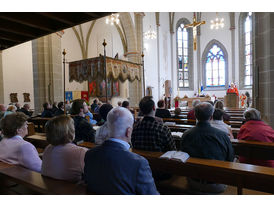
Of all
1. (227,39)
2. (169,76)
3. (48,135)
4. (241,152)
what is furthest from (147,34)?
(48,135)

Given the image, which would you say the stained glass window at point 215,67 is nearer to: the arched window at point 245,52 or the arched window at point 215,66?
the arched window at point 215,66

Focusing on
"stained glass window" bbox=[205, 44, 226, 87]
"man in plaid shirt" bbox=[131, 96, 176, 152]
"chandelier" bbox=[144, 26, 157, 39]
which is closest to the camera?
"man in plaid shirt" bbox=[131, 96, 176, 152]

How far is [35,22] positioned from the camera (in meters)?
3.45

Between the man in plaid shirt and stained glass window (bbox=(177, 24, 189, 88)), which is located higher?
stained glass window (bbox=(177, 24, 189, 88))

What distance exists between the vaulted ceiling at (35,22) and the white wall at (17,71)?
29.3ft

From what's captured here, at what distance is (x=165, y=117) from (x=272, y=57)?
2743 mm

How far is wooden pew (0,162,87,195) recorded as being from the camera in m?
1.41

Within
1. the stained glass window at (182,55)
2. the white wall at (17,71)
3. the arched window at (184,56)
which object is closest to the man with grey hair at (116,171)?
the white wall at (17,71)

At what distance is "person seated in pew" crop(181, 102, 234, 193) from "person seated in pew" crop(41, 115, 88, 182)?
3.64 ft

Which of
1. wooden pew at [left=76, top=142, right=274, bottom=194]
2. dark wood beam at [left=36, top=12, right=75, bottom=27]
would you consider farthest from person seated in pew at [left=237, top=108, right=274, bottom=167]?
dark wood beam at [left=36, top=12, right=75, bottom=27]

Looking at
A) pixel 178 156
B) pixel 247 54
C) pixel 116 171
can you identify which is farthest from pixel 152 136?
pixel 247 54

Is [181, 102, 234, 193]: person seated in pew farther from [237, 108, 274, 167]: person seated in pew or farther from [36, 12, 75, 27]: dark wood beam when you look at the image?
[36, 12, 75, 27]: dark wood beam

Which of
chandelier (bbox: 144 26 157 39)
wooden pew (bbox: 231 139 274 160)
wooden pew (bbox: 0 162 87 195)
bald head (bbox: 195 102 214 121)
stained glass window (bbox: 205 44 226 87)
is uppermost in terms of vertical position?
chandelier (bbox: 144 26 157 39)

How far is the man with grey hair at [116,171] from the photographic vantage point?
4.09 ft
